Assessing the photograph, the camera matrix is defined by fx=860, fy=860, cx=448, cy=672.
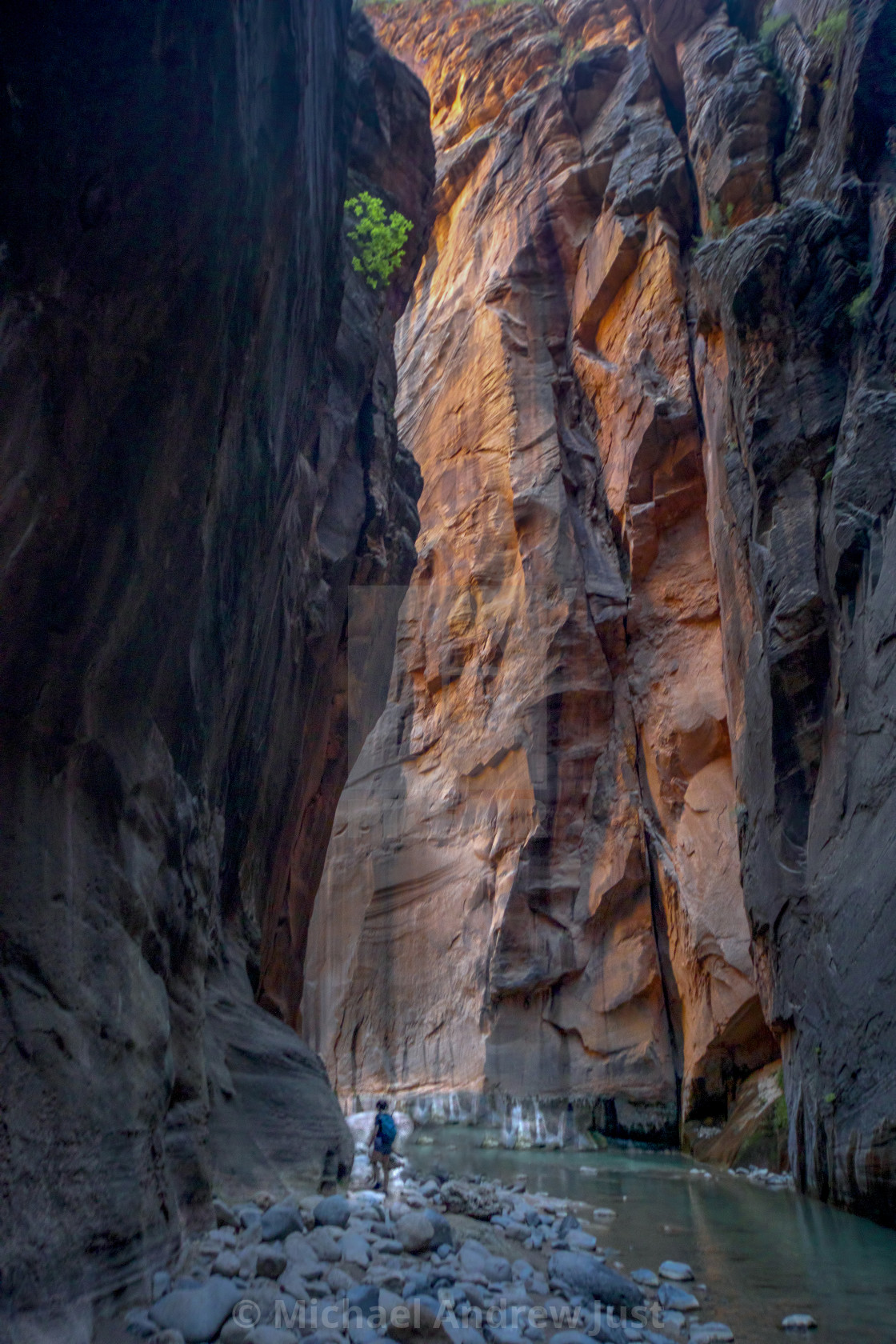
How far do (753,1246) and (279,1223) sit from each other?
4862 mm

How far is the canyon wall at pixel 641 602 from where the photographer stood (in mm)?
11695

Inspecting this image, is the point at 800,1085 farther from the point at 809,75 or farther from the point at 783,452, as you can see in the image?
the point at 809,75

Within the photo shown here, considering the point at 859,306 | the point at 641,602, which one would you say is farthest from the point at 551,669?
the point at 859,306

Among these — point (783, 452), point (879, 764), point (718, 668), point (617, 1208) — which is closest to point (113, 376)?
point (879, 764)

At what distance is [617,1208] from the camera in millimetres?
10297

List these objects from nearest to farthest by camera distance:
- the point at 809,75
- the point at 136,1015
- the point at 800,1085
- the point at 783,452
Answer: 1. the point at 136,1015
2. the point at 800,1085
3. the point at 783,452
4. the point at 809,75

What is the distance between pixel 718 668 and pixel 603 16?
2598 centimetres

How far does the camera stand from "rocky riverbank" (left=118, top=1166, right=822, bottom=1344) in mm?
3945

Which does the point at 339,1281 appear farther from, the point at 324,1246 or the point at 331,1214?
the point at 331,1214

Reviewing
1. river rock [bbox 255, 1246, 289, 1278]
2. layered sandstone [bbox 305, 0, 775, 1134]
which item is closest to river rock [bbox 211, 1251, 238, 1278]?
river rock [bbox 255, 1246, 289, 1278]

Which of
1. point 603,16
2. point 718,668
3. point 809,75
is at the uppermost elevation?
point 603,16

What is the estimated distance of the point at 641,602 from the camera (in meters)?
25.8

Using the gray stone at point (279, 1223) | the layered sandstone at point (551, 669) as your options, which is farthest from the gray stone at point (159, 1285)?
the layered sandstone at point (551, 669)

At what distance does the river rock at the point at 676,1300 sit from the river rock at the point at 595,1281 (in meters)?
0.16
